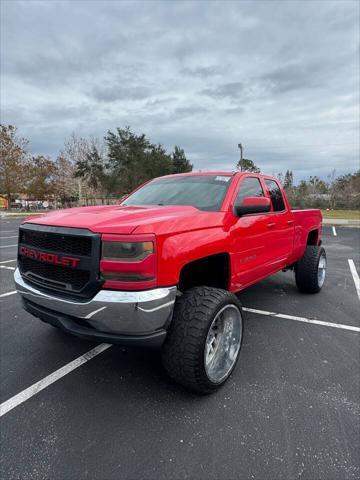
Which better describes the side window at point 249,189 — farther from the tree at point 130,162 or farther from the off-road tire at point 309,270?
the tree at point 130,162

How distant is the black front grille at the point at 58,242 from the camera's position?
2.32 meters

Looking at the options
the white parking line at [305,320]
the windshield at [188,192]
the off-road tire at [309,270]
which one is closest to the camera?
the windshield at [188,192]

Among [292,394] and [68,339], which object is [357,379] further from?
[68,339]

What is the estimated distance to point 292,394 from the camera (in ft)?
8.76

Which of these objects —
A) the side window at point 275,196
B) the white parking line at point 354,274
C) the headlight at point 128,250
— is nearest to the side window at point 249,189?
the side window at point 275,196

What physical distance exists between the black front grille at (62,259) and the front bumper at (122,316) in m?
0.11

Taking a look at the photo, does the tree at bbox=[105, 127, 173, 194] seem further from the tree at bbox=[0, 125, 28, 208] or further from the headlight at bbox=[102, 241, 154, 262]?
the headlight at bbox=[102, 241, 154, 262]

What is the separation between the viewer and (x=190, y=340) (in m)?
2.41

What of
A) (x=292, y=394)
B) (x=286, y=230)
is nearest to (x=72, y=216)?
(x=292, y=394)

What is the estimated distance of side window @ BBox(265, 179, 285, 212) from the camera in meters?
4.32

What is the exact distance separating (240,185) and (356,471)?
2620 millimetres

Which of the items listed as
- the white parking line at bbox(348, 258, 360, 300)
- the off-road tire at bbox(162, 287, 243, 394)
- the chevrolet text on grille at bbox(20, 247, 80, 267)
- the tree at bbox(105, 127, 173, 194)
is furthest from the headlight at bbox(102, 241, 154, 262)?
the tree at bbox(105, 127, 173, 194)

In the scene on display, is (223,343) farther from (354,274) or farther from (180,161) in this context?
(180,161)

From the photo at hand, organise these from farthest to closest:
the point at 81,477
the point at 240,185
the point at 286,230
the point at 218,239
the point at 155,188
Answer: the point at 286,230 < the point at 155,188 < the point at 240,185 < the point at 218,239 < the point at 81,477
